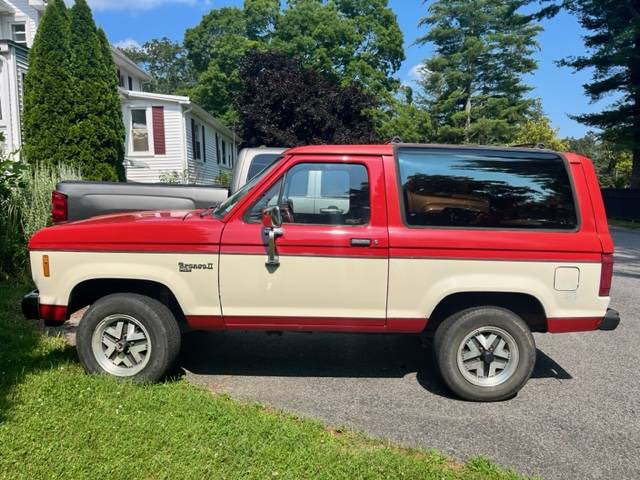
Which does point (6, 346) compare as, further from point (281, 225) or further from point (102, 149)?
point (102, 149)

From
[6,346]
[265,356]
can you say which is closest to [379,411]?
[265,356]

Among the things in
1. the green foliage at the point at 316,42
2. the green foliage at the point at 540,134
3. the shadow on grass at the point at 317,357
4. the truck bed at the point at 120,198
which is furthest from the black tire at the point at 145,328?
the green foliage at the point at 540,134

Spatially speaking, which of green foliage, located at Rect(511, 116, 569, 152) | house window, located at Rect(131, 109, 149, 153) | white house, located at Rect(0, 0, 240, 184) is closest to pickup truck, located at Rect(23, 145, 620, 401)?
white house, located at Rect(0, 0, 240, 184)

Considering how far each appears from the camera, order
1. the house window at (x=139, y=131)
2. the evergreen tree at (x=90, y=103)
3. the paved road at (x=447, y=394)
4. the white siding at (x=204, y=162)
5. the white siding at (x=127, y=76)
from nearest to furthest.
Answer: the paved road at (x=447, y=394), the evergreen tree at (x=90, y=103), the house window at (x=139, y=131), the white siding at (x=204, y=162), the white siding at (x=127, y=76)

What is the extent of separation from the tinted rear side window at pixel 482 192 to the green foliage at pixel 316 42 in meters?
32.8

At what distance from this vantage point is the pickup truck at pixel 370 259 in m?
4.10

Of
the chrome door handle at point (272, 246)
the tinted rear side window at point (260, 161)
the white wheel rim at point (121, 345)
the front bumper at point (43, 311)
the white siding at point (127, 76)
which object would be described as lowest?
the white wheel rim at point (121, 345)

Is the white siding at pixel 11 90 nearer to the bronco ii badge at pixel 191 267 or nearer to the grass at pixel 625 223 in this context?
the bronco ii badge at pixel 191 267

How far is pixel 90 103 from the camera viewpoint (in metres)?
14.9

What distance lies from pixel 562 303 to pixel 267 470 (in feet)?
8.49

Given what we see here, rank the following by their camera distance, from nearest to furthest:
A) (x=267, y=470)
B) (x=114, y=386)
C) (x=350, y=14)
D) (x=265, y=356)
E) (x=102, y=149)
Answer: (x=267, y=470) → (x=114, y=386) → (x=265, y=356) → (x=102, y=149) → (x=350, y=14)

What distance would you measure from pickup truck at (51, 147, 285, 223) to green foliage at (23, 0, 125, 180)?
9086mm

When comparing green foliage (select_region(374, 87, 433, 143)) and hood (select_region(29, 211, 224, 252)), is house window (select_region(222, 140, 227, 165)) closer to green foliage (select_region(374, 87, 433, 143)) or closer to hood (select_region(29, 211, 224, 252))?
green foliage (select_region(374, 87, 433, 143))

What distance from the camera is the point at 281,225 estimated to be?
408 centimetres
